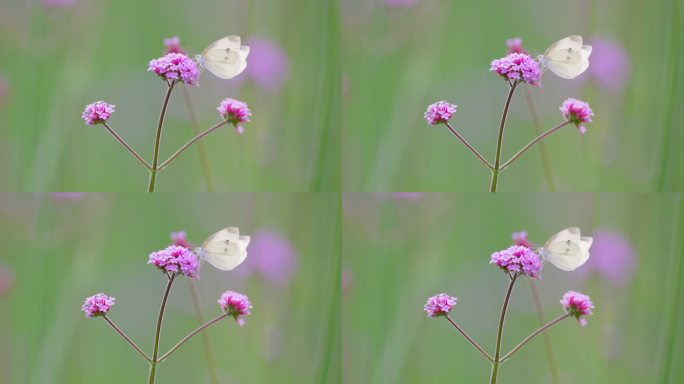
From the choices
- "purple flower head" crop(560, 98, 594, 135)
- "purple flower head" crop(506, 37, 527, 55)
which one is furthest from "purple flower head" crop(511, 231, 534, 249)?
"purple flower head" crop(506, 37, 527, 55)

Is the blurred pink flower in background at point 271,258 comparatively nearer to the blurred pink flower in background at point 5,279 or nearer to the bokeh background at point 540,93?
the bokeh background at point 540,93

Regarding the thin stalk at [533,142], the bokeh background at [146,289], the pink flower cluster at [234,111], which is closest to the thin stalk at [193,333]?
the bokeh background at [146,289]

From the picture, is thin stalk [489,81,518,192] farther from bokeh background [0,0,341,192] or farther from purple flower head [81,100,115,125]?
purple flower head [81,100,115,125]

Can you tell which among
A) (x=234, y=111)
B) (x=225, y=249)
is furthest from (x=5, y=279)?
(x=234, y=111)

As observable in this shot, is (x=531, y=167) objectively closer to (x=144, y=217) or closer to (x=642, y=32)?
(x=642, y=32)

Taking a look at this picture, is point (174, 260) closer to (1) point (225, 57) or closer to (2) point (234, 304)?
(2) point (234, 304)

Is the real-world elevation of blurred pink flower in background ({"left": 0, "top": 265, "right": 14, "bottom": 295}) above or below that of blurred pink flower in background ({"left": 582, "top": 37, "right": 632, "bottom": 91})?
below
